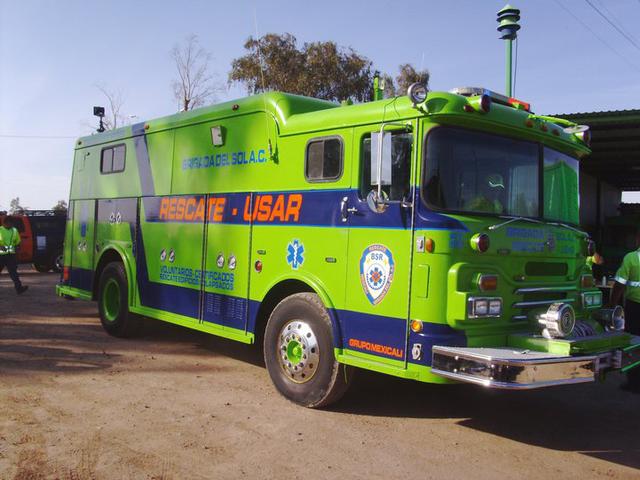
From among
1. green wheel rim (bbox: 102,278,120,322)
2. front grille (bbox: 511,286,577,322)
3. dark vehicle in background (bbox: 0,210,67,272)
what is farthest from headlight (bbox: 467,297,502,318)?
dark vehicle in background (bbox: 0,210,67,272)

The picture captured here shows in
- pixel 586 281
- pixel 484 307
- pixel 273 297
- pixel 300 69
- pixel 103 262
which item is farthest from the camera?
pixel 300 69

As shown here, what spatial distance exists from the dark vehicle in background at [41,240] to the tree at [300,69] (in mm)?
10207

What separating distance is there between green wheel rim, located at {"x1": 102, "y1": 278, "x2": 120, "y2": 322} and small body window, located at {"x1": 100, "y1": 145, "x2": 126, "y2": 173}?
5.62 ft

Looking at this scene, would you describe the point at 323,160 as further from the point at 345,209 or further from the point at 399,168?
the point at 399,168

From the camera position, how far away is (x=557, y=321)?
489 centimetres

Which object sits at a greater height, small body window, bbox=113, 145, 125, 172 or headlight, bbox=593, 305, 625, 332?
small body window, bbox=113, 145, 125, 172

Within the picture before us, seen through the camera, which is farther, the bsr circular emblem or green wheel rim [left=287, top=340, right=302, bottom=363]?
green wheel rim [left=287, top=340, right=302, bottom=363]

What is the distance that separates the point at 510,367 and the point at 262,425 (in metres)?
2.19

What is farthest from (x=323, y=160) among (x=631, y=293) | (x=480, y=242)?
(x=631, y=293)

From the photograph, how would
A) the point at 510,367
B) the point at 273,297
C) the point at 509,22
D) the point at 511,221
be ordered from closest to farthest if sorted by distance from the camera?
the point at 510,367 → the point at 511,221 → the point at 273,297 → the point at 509,22

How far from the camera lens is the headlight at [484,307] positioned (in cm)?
468

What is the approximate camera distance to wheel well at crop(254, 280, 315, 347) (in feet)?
19.9

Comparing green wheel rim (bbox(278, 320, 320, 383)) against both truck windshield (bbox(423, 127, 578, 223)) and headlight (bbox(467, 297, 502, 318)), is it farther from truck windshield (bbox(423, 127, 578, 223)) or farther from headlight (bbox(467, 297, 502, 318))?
truck windshield (bbox(423, 127, 578, 223))

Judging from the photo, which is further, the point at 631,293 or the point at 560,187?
the point at 631,293
